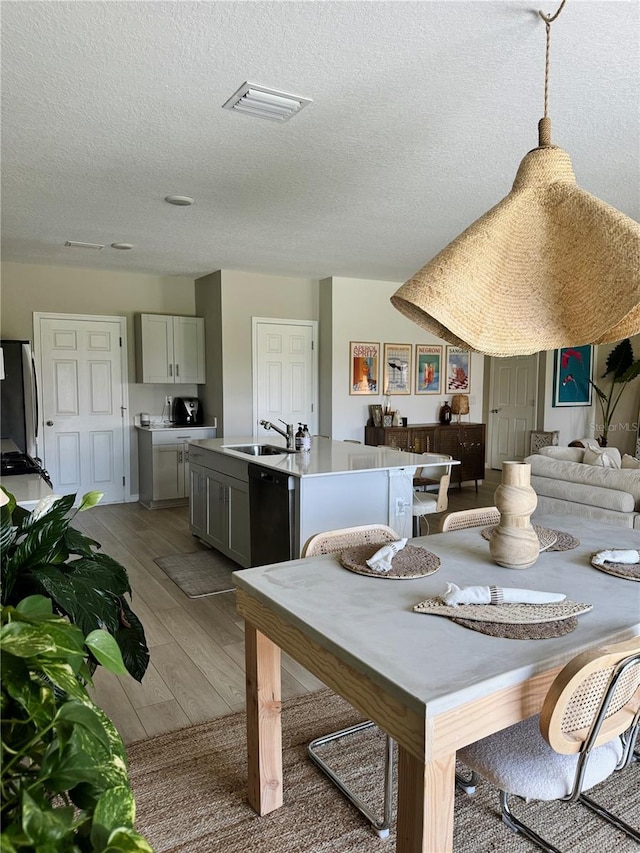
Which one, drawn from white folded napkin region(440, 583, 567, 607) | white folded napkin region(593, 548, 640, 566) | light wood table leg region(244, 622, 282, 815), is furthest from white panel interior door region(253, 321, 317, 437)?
white folded napkin region(440, 583, 567, 607)

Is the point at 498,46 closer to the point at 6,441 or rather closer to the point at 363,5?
the point at 363,5

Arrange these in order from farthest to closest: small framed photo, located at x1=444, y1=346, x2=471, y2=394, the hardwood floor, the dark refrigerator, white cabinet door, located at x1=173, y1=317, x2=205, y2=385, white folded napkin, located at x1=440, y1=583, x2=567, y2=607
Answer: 1. small framed photo, located at x1=444, y1=346, x2=471, y2=394
2. white cabinet door, located at x1=173, y1=317, x2=205, y2=385
3. the dark refrigerator
4. the hardwood floor
5. white folded napkin, located at x1=440, y1=583, x2=567, y2=607

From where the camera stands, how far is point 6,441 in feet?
16.3

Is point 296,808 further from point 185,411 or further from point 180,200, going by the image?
point 185,411

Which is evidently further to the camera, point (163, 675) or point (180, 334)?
point (180, 334)

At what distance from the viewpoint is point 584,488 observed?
13.4 feet

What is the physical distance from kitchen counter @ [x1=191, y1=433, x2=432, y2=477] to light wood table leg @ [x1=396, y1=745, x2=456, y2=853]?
219cm

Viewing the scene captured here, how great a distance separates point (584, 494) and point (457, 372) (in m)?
3.88

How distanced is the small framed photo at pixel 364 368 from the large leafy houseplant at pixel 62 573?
17.8 feet

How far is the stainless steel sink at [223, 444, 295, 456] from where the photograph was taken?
455 cm

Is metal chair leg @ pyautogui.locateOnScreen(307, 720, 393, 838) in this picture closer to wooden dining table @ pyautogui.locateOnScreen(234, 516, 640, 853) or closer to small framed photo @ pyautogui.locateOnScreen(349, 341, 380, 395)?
wooden dining table @ pyautogui.locateOnScreen(234, 516, 640, 853)

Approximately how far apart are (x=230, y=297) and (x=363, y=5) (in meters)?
4.69

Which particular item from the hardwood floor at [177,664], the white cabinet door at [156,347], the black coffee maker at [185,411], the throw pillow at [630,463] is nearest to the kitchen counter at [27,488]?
the hardwood floor at [177,664]

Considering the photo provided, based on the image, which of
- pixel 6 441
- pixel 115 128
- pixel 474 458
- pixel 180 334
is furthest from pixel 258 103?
pixel 474 458
